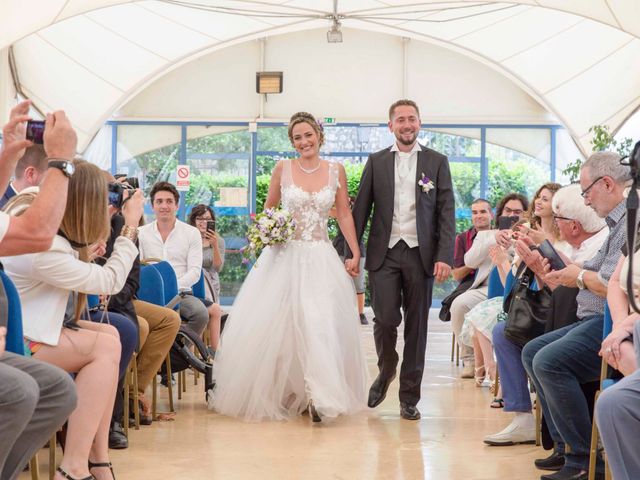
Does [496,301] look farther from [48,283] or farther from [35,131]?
[35,131]

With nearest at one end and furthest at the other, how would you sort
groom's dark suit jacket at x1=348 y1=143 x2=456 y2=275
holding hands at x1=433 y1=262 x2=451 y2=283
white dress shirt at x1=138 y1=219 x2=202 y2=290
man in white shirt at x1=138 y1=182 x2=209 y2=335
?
holding hands at x1=433 y1=262 x2=451 y2=283 < groom's dark suit jacket at x1=348 y1=143 x2=456 y2=275 < man in white shirt at x1=138 y1=182 x2=209 y2=335 < white dress shirt at x1=138 y1=219 x2=202 y2=290

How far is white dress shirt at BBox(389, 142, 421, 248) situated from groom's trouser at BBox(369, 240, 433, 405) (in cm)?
5

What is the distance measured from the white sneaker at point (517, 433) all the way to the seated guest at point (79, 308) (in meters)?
1.99

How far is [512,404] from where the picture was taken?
192 inches

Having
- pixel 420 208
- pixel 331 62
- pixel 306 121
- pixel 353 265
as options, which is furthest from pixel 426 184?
pixel 331 62

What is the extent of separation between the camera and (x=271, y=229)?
19.7 ft

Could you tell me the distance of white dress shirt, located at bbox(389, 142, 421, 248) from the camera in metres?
5.83

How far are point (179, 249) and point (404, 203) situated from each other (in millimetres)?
1925

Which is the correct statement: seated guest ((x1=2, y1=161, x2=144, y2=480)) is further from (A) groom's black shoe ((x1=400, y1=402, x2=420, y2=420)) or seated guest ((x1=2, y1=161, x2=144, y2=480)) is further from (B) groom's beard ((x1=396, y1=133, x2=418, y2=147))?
(B) groom's beard ((x1=396, y1=133, x2=418, y2=147))

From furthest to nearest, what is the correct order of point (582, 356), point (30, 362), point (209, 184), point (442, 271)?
point (209, 184) < point (442, 271) < point (582, 356) < point (30, 362)

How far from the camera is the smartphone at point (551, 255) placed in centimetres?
442

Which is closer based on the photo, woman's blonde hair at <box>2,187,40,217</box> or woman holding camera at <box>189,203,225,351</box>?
woman's blonde hair at <box>2,187,40,217</box>

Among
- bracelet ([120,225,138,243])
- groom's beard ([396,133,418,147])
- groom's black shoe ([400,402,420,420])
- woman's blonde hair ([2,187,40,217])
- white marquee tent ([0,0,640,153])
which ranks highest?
white marquee tent ([0,0,640,153])

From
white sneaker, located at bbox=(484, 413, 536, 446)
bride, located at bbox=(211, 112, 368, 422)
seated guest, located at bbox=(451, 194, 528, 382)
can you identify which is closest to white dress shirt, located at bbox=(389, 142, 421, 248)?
bride, located at bbox=(211, 112, 368, 422)
